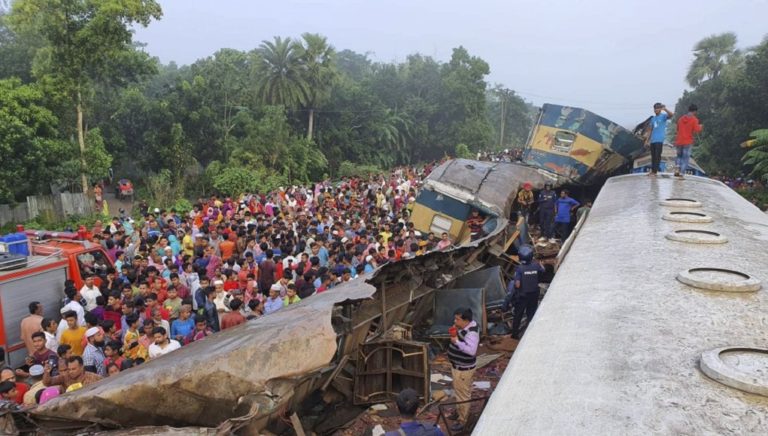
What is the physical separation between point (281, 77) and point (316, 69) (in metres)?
2.25

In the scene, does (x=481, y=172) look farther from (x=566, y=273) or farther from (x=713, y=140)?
(x=713, y=140)

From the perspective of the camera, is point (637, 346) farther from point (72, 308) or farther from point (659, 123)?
point (659, 123)

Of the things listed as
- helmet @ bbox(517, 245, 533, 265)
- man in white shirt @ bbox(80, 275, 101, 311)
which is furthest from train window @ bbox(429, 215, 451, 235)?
man in white shirt @ bbox(80, 275, 101, 311)

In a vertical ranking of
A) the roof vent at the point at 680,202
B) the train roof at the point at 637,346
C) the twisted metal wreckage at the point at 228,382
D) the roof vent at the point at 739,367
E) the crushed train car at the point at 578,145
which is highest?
the crushed train car at the point at 578,145

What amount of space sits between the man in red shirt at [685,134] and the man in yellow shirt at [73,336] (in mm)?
10054

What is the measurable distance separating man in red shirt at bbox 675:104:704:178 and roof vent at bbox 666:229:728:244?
4.13 metres

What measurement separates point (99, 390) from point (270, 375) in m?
1.25

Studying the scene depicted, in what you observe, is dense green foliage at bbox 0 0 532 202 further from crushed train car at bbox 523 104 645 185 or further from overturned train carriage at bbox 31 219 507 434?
overturned train carriage at bbox 31 219 507 434

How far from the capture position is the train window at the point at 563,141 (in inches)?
563

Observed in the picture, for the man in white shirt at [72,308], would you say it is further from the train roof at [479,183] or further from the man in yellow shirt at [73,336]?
the train roof at [479,183]

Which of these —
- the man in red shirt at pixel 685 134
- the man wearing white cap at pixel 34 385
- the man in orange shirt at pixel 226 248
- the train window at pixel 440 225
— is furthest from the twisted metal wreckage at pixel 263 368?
the man in red shirt at pixel 685 134

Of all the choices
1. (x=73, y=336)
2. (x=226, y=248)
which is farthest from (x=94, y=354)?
(x=226, y=248)

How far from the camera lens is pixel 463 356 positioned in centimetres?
609

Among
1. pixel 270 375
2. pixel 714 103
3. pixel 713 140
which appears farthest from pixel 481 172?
pixel 714 103
